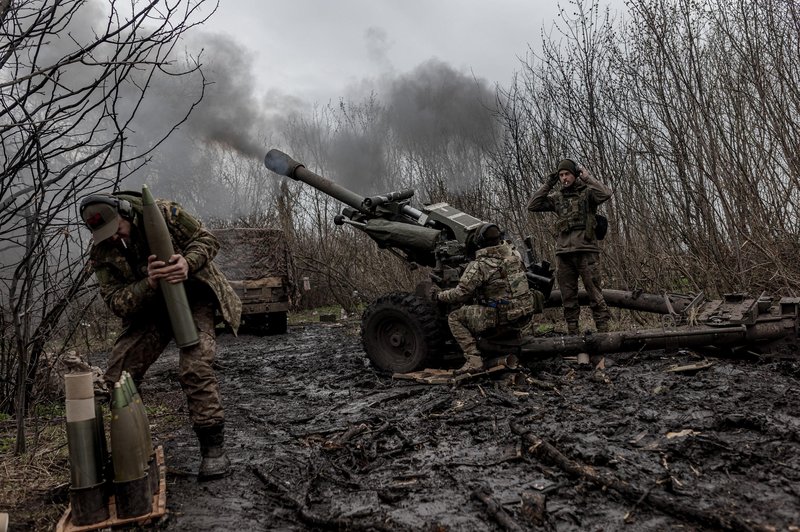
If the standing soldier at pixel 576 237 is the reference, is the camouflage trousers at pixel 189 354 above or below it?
below

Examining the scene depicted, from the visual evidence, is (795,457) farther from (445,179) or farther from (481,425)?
(445,179)

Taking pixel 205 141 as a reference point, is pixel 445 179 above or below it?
below

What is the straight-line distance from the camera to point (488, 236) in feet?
18.3

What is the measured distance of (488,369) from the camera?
5434 mm

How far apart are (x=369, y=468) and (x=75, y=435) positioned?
1.51 meters

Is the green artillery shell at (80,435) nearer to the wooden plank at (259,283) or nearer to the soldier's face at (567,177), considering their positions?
the soldier's face at (567,177)

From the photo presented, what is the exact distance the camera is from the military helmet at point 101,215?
10.1 ft

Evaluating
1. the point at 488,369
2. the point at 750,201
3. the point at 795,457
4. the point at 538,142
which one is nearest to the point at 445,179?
the point at 538,142

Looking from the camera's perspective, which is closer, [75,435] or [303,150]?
[75,435]

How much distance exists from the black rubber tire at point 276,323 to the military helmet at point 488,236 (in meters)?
6.23

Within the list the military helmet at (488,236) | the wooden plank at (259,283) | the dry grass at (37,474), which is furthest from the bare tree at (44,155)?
the wooden plank at (259,283)

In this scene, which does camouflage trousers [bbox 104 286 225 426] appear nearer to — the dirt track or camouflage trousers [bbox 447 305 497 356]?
the dirt track

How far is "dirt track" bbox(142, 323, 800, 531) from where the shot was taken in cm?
266

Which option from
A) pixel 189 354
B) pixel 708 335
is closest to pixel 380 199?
pixel 708 335
